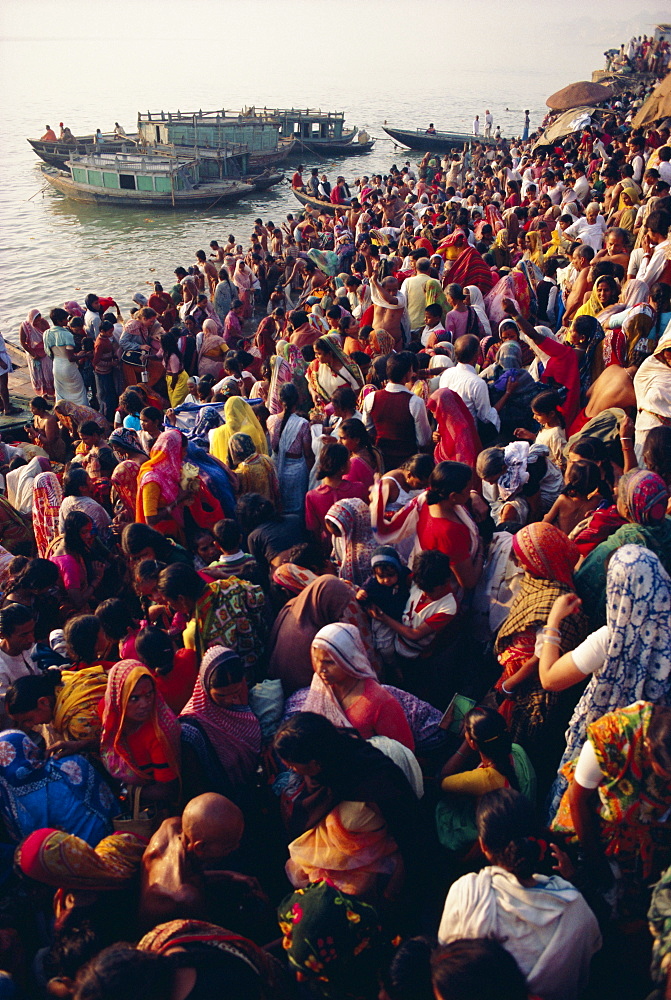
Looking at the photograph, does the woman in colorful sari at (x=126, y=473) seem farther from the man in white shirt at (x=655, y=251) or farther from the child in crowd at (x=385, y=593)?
the man in white shirt at (x=655, y=251)

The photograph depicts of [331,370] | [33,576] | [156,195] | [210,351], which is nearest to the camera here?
[33,576]

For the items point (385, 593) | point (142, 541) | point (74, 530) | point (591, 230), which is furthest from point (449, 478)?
point (591, 230)

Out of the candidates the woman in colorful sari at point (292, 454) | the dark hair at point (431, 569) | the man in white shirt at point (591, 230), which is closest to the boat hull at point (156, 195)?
the man in white shirt at point (591, 230)

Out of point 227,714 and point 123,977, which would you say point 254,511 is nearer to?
point 227,714

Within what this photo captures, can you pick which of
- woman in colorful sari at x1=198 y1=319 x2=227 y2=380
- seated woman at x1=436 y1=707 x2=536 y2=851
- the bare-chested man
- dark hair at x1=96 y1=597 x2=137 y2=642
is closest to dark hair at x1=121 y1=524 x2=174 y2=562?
dark hair at x1=96 y1=597 x2=137 y2=642

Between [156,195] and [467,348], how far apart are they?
26160 mm

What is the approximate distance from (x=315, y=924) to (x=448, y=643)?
5.43 feet

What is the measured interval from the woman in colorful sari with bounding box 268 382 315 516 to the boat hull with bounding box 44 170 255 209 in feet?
84.1

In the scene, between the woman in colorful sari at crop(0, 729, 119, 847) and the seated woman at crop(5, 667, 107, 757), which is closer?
the woman in colorful sari at crop(0, 729, 119, 847)

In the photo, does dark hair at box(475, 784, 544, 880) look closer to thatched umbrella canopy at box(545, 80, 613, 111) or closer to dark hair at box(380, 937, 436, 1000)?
dark hair at box(380, 937, 436, 1000)

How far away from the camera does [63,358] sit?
801 centimetres

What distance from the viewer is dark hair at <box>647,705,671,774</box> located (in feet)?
6.07

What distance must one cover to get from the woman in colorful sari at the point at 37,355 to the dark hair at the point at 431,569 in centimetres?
721

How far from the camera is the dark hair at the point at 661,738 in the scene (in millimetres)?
1849
